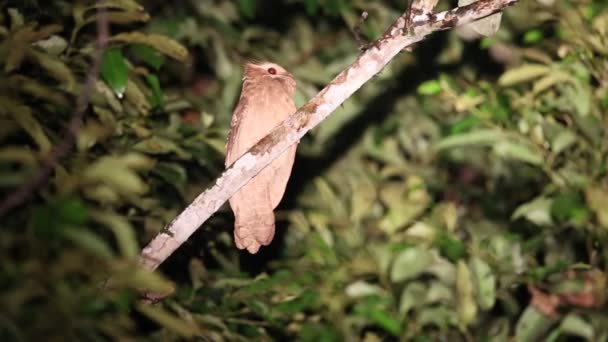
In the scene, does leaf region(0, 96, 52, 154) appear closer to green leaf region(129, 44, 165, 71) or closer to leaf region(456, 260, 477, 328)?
green leaf region(129, 44, 165, 71)

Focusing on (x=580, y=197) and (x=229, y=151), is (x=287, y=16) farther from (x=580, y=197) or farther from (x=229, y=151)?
(x=580, y=197)

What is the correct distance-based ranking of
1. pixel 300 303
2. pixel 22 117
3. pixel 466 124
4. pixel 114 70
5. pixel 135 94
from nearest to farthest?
pixel 22 117, pixel 114 70, pixel 135 94, pixel 300 303, pixel 466 124

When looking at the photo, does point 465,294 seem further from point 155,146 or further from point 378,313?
point 155,146

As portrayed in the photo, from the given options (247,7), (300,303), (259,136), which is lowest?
(300,303)

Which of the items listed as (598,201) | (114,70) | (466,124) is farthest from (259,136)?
(598,201)

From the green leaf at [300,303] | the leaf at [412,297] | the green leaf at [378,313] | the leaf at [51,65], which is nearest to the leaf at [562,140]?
the leaf at [412,297]

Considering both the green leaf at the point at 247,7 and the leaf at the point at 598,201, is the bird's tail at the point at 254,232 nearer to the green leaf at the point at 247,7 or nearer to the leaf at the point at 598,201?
the leaf at the point at 598,201

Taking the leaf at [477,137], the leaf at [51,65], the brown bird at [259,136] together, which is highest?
the leaf at [51,65]
